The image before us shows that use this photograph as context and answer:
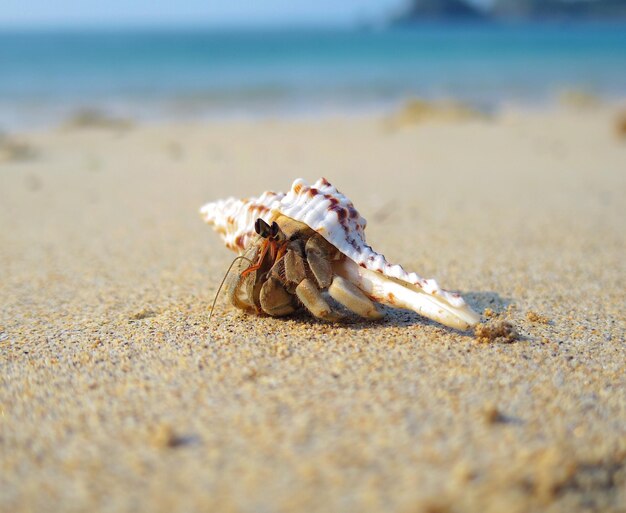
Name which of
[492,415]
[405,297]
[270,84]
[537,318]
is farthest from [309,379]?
[270,84]

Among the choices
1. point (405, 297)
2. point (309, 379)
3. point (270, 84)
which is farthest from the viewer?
point (270, 84)

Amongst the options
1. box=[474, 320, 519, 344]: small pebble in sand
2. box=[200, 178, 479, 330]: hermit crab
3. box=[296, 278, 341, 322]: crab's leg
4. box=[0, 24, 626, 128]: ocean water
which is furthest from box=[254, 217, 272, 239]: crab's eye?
box=[0, 24, 626, 128]: ocean water

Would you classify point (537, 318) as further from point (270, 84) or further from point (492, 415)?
point (270, 84)

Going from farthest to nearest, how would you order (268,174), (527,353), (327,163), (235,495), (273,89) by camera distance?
1. (273,89)
2. (327,163)
3. (268,174)
4. (527,353)
5. (235,495)

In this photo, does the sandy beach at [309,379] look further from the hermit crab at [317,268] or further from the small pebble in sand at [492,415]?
the hermit crab at [317,268]

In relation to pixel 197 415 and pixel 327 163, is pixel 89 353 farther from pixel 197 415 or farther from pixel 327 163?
pixel 327 163

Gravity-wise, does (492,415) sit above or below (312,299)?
below

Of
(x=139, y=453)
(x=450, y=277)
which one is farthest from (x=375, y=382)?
(x=450, y=277)
